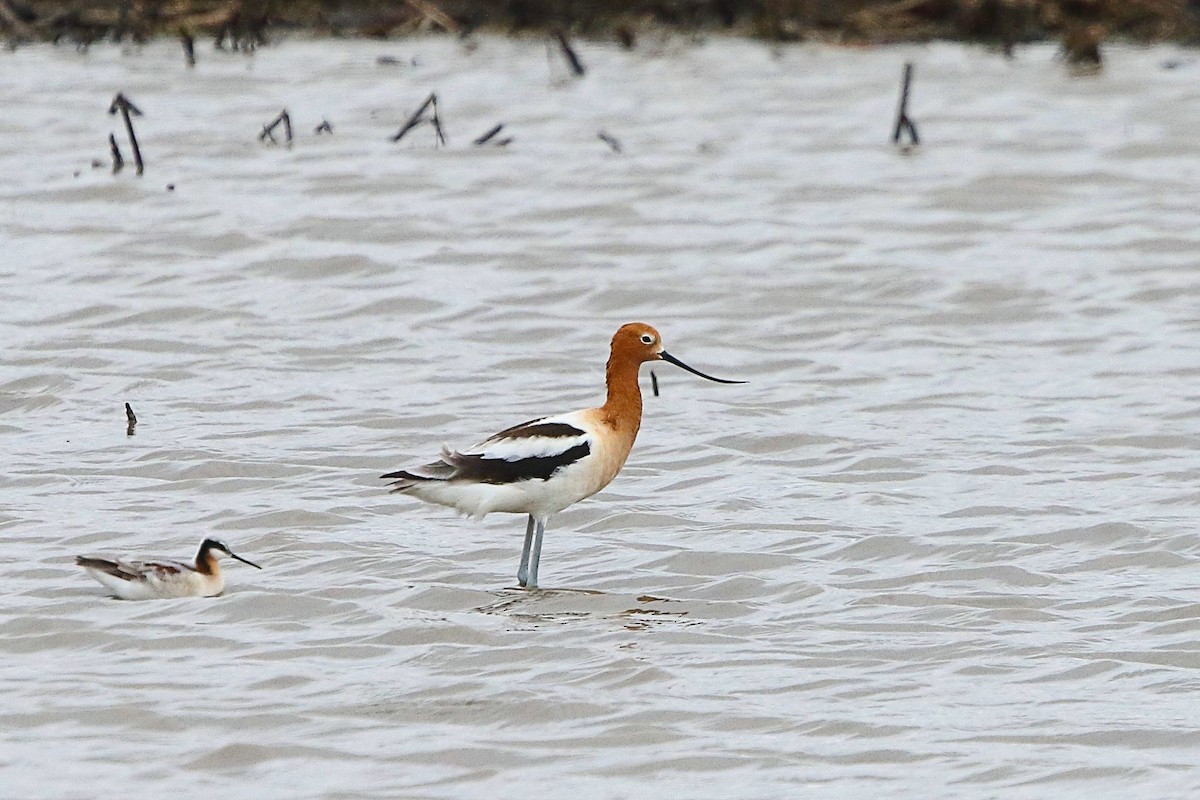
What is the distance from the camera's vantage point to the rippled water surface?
7.48 metres

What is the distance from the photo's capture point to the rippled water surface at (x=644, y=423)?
748 cm

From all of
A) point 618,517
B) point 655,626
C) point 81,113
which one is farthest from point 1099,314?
point 81,113

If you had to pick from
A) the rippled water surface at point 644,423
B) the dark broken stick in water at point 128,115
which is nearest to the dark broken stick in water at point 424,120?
the rippled water surface at point 644,423

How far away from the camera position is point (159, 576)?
8641 mm

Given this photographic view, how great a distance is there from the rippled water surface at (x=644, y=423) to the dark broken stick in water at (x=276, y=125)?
0.52 ft

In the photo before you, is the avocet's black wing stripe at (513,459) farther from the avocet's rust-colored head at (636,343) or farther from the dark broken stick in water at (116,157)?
the dark broken stick in water at (116,157)

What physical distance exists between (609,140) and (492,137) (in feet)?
3.81

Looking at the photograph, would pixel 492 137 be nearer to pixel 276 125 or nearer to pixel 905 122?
pixel 276 125

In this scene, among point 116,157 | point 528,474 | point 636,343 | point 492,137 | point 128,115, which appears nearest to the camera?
point 528,474

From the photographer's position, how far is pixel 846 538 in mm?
10078

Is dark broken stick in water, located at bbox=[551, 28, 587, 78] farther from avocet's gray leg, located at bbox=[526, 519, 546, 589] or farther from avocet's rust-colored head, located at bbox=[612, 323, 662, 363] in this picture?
avocet's gray leg, located at bbox=[526, 519, 546, 589]

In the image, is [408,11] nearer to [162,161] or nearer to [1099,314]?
[162,161]

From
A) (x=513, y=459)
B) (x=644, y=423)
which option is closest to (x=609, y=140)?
(x=644, y=423)

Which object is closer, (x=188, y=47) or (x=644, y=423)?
(x=644, y=423)
